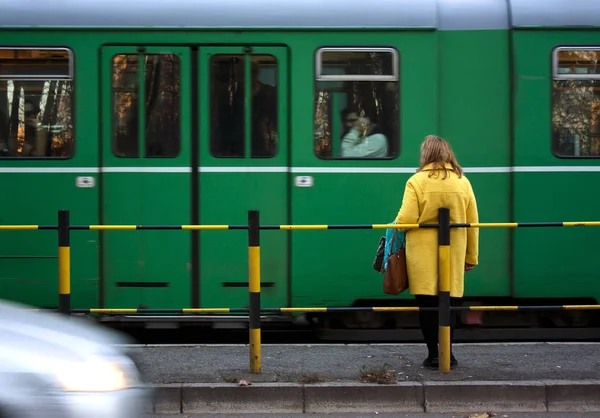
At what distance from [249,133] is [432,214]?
2.34 meters

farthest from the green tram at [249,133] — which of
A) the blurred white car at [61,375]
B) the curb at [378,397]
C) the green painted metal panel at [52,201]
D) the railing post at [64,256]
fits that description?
the blurred white car at [61,375]

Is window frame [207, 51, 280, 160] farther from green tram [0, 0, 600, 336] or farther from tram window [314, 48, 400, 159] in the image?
tram window [314, 48, 400, 159]

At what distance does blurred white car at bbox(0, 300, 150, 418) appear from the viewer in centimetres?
395

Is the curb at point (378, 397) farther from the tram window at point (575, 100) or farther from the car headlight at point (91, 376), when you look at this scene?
the tram window at point (575, 100)

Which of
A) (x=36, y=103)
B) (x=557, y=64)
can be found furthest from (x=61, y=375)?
(x=557, y=64)

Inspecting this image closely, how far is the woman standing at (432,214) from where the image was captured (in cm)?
711

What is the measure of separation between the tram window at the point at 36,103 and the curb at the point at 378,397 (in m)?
3.26

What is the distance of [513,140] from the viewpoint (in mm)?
8836

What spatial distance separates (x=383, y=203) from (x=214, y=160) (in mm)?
1621

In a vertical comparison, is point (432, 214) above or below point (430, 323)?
above

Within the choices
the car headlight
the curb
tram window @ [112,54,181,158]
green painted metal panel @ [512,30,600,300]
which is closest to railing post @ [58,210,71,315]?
the curb

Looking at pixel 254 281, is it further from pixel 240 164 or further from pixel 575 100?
pixel 575 100

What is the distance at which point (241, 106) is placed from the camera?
8836 millimetres

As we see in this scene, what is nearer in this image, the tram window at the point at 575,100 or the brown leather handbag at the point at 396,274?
the brown leather handbag at the point at 396,274
